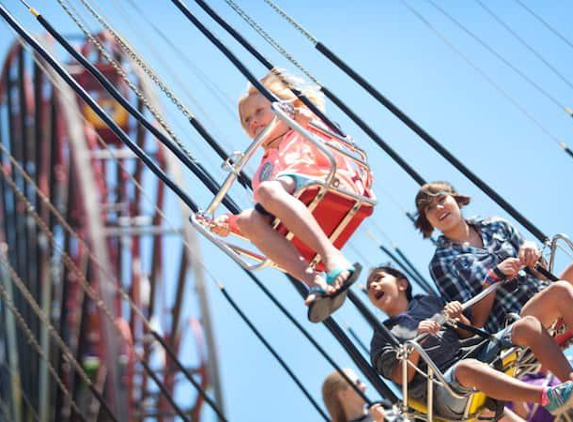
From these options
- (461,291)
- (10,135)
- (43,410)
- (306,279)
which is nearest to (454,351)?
(461,291)

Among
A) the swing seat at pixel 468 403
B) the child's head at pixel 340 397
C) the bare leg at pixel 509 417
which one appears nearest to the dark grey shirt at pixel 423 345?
the swing seat at pixel 468 403

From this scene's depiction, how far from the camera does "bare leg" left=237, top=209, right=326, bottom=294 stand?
15.4 feet

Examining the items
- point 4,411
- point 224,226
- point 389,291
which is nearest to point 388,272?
point 389,291

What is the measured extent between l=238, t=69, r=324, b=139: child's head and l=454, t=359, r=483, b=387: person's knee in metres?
1.13

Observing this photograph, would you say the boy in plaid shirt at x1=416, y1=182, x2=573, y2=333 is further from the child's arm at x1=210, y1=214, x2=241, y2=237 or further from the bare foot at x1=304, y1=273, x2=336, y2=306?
the bare foot at x1=304, y1=273, x2=336, y2=306

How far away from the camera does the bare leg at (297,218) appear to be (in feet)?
15.1

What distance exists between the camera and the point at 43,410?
14.5 metres

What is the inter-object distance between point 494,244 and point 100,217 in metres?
10.2

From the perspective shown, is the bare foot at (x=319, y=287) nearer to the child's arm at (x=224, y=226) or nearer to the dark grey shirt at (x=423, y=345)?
the child's arm at (x=224, y=226)

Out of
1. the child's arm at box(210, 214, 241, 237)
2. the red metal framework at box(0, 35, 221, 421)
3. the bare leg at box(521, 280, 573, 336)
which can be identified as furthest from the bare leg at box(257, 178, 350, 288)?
→ the red metal framework at box(0, 35, 221, 421)

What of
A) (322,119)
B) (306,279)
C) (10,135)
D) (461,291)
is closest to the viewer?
(306,279)

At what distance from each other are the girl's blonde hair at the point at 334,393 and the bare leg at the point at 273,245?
1.43 metres

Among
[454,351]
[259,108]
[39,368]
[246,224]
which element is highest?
[39,368]

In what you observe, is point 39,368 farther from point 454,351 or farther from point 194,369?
point 454,351
